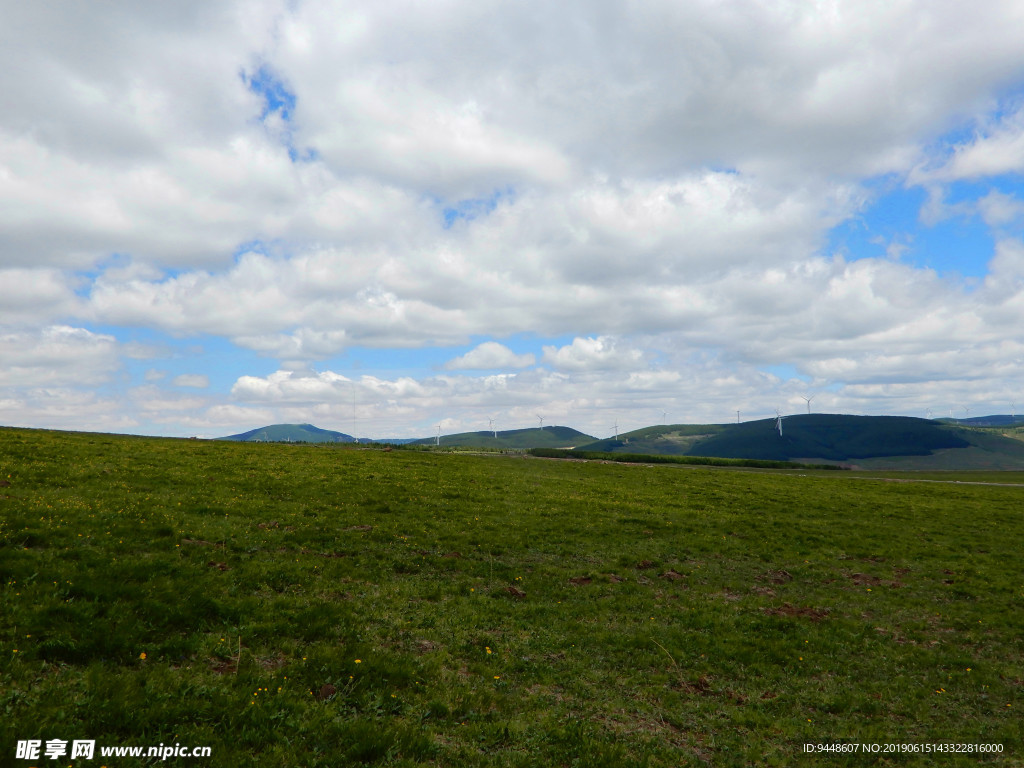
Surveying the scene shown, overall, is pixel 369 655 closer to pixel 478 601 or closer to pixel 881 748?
pixel 478 601

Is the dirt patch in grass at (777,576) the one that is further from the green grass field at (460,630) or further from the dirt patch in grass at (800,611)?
the dirt patch in grass at (800,611)

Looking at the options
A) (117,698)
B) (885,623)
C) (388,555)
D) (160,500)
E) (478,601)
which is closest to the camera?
(117,698)

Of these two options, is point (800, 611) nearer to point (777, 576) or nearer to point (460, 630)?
point (777, 576)

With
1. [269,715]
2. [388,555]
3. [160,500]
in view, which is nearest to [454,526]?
[388,555]

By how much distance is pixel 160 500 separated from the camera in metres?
28.5

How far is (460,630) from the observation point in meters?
19.0

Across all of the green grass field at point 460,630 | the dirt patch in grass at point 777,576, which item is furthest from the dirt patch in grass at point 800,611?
the dirt patch in grass at point 777,576

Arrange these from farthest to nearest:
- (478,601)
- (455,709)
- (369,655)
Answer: (478,601) → (369,655) → (455,709)

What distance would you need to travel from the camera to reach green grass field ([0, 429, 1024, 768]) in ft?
39.8

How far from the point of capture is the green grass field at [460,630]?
12.1 meters

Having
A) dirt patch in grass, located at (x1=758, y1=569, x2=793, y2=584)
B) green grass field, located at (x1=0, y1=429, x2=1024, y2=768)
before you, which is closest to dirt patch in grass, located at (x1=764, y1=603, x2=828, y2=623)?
green grass field, located at (x1=0, y1=429, x2=1024, y2=768)

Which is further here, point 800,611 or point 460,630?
point 800,611

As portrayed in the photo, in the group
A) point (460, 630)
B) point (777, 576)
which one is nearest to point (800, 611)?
point (777, 576)

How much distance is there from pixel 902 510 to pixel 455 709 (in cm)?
5423
